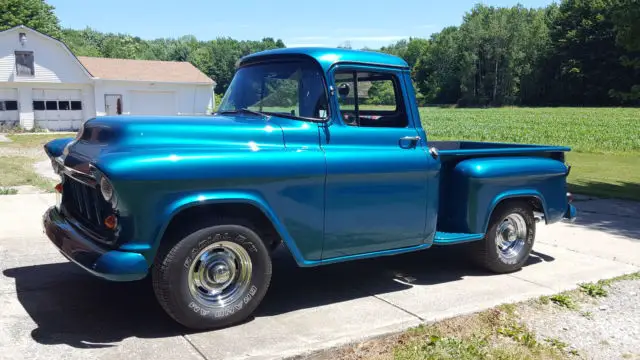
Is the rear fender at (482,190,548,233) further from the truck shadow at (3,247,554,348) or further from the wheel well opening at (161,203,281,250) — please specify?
the wheel well opening at (161,203,281,250)

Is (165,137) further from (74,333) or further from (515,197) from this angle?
(515,197)

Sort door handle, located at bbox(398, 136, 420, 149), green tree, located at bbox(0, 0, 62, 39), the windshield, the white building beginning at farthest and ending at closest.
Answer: green tree, located at bbox(0, 0, 62, 39) → the white building → door handle, located at bbox(398, 136, 420, 149) → the windshield

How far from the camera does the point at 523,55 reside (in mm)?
82562

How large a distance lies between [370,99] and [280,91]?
88cm

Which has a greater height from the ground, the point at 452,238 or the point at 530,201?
the point at 530,201

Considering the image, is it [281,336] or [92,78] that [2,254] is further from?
[92,78]

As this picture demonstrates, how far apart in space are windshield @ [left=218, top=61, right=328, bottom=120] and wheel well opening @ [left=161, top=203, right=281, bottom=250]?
919 millimetres

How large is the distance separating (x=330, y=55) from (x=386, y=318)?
7.09ft

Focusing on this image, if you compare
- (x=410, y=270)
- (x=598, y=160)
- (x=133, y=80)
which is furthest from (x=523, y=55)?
(x=410, y=270)

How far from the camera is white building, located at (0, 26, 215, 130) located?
99.2ft

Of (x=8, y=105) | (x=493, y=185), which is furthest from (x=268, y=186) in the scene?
(x=8, y=105)

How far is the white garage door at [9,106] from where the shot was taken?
30422mm

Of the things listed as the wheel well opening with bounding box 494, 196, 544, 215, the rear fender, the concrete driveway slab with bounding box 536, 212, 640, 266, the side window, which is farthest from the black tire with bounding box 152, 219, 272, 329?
the concrete driveway slab with bounding box 536, 212, 640, 266

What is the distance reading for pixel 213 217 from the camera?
3971 mm
